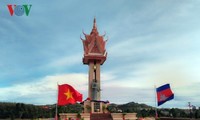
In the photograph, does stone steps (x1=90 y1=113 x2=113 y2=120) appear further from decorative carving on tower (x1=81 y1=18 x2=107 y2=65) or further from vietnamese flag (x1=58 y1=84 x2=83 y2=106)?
vietnamese flag (x1=58 y1=84 x2=83 y2=106)

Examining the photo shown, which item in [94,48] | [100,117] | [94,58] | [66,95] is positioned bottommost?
[100,117]

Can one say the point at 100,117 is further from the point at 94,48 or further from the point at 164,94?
the point at 164,94

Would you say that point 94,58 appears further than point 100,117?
Yes

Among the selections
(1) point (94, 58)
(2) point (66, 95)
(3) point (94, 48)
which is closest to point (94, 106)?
(1) point (94, 58)

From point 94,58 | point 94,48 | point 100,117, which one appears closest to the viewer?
point 100,117

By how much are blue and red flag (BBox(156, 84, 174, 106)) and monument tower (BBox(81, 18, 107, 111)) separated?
20249 millimetres

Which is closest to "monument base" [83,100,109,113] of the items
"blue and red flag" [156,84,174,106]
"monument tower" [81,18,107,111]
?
"monument tower" [81,18,107,111]

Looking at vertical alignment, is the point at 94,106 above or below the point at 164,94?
below

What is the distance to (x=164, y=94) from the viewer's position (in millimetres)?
17625

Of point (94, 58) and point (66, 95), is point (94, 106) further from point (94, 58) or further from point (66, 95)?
point (66, 95)

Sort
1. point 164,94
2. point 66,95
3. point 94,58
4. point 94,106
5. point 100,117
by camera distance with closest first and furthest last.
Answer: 1. point 66,95
2. point 164,94
3. point 100,117
4. point 94,106
5. point 94,58

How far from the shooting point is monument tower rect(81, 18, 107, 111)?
38.0 m

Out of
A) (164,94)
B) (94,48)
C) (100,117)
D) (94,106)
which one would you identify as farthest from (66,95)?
(94,48)

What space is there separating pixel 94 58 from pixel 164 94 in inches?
856
